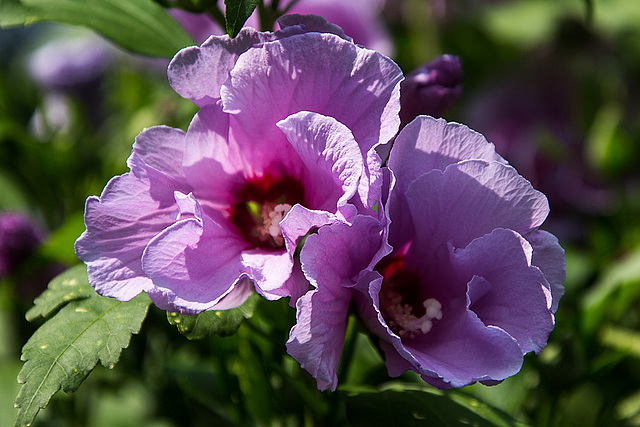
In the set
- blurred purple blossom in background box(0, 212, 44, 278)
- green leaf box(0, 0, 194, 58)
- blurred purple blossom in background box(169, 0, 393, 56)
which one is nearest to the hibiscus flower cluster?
green leaf box(0, 0, 194, 58)

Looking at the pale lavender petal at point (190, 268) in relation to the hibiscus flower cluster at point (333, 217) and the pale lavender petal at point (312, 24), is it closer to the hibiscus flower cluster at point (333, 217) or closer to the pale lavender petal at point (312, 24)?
the hibiscus flower cluster at point (333, 217)

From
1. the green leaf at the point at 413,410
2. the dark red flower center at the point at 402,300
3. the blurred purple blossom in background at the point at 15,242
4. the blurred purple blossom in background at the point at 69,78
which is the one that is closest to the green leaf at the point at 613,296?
the green leaf at the point at 413,410

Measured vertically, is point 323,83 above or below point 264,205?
above

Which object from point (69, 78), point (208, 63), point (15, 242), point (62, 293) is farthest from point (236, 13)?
point (69, 78)

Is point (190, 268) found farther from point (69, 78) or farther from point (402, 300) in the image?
point (69, 78)

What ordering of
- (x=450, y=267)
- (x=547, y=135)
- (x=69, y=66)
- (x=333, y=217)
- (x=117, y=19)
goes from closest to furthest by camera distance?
(x=333, y=217) < (x=450, y=267) < (x=117, y=19) < (x=69, y=66) < (x=547, y=135)

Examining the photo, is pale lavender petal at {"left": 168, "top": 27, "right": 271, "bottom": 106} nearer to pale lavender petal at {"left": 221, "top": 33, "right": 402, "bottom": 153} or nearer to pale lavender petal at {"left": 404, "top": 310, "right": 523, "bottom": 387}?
pale lavender petal at {"left": 221, "top": 33, "right": 402, "bottom": 153}

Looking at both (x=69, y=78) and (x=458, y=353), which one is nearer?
(x=458, y=353)
